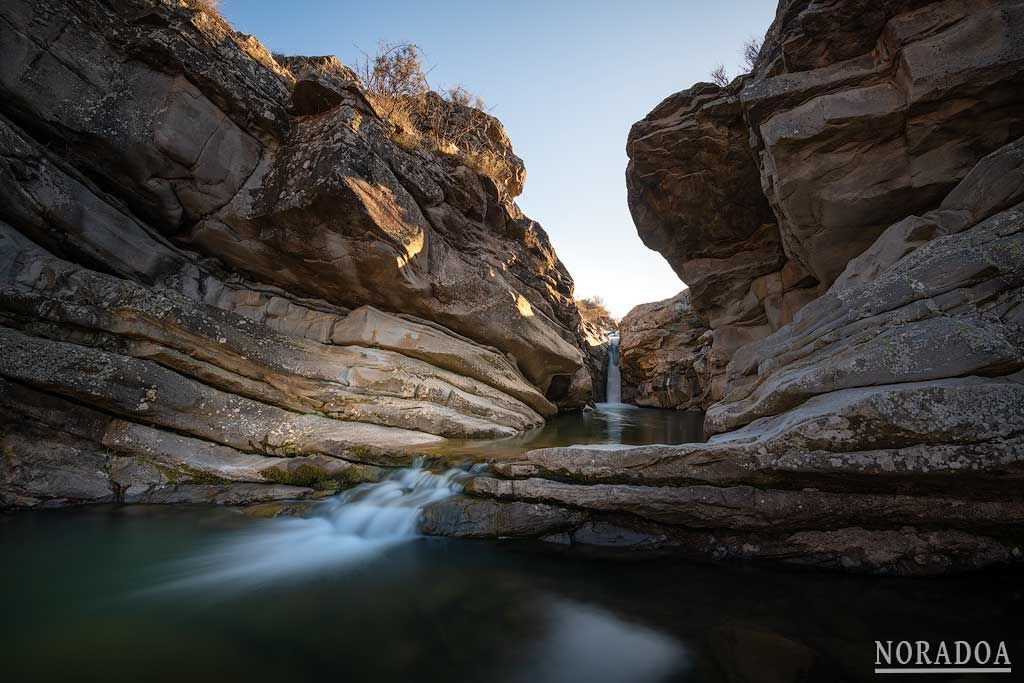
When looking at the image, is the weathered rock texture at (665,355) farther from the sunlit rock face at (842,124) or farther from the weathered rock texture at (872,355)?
the weathered rock texture at (872,355)

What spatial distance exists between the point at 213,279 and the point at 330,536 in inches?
311

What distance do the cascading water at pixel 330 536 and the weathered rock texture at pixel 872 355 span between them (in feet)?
2.85

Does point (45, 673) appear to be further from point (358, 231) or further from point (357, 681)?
point (358, 231)

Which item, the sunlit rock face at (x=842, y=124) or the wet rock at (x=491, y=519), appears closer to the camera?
the wet rock at (x=491, y=519)

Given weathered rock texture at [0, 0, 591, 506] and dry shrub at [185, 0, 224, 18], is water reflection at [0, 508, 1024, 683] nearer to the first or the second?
weathered rock texture at [0, 0, 591, 506]

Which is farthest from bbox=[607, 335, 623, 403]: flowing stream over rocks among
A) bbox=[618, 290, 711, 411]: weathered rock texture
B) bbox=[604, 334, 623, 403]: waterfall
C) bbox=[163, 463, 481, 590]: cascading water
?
bbox=[163, 463, 481, 590]: cascading water

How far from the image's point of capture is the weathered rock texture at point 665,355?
786 inches

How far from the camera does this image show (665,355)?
21266mm

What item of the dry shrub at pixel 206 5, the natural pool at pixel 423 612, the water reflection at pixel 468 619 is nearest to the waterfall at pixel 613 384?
the natural pool at pixel 423 612

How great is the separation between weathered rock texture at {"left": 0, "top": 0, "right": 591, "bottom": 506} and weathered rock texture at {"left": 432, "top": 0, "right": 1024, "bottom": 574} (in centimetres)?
409

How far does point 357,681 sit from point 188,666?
111 centimetres

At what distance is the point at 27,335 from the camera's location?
6.21 metres

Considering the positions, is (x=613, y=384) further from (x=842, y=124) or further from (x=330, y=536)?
(x=330, y=536)

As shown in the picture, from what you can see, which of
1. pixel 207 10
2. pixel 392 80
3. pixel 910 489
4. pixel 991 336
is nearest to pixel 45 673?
Result: pixel 910 489
